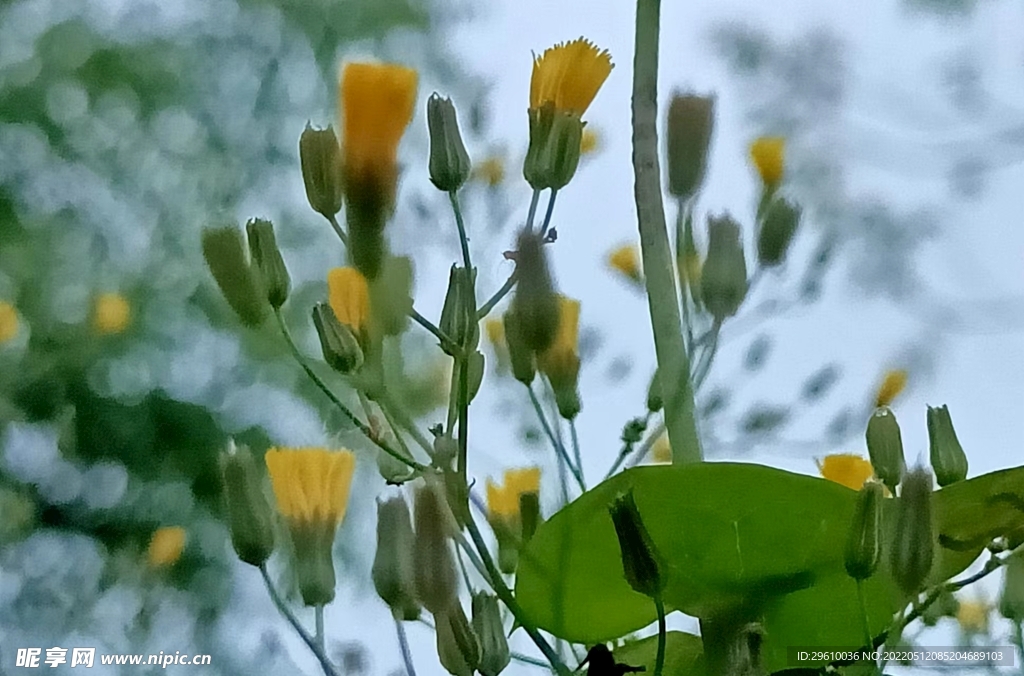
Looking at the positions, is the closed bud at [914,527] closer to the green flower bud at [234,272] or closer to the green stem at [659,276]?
the green stem at [659,276]

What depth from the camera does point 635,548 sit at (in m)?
0.22

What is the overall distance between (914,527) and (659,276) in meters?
0.10

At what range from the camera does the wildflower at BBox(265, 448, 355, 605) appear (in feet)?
0.95

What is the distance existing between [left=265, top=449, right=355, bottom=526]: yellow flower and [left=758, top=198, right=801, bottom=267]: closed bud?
0.46 feet

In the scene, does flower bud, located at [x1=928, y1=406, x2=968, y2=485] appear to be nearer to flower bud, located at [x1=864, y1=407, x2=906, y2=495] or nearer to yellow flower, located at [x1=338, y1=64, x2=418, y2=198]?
flower bud, located at [x1=864, y1=407, x2=906, y2=495]

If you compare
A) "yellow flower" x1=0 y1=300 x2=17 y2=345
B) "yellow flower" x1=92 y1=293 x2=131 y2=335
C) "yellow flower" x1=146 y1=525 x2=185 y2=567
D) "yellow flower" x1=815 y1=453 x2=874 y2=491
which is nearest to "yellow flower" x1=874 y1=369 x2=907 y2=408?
"yellow flower" x1=815 y1=453 x2=874 y2=491

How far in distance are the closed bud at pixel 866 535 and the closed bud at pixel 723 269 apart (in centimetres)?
8

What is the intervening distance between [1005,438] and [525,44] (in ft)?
1.86

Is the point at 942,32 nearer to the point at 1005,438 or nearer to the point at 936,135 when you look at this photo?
the point at 936,135

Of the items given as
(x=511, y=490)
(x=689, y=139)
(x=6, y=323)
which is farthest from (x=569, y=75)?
(x=6, y=323)

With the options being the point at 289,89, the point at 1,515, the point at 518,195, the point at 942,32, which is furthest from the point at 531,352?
the point at 289,89

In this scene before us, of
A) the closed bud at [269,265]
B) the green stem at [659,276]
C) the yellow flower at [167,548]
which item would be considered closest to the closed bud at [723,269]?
the green stem at [659,276]

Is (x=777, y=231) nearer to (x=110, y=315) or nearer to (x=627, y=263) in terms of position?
(x=627, y=263)

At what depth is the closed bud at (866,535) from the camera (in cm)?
22
